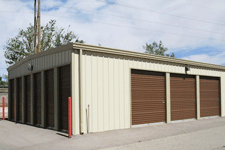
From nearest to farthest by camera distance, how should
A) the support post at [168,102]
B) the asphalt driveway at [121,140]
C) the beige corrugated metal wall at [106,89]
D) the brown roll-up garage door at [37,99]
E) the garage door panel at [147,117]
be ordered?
the asphalt driveway at [121,140] → the beige corrugated metal wall at [106,89] → the garage door panel at [147,117] → the brown roll-up garage door at [37,99] → the support post at [168,102]

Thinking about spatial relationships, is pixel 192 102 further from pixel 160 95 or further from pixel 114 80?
pixel 114 80

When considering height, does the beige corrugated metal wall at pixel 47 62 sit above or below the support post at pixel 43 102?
above

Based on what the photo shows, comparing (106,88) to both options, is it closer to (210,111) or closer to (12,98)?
(210,111)

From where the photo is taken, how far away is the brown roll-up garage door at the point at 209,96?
15680 millimetres

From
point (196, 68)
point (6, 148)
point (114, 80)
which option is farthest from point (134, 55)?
point (6, 148)

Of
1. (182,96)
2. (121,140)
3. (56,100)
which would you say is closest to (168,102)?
(182,96)

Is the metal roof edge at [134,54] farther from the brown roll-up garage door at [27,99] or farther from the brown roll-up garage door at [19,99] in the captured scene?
the brown roll-up garage door at [19,99]

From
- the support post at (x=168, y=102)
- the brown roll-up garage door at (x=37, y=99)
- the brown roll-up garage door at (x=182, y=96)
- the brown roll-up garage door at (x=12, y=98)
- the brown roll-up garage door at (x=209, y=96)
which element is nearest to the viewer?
the brown roll-up garage door at (x=37, y=99)

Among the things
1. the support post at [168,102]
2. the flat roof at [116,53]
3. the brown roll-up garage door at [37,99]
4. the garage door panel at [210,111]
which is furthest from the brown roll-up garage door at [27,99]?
the garage door panel at [210,111]

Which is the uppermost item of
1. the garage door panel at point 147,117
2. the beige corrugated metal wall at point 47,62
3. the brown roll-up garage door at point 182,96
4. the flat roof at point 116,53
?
the flat roof at point 116,53

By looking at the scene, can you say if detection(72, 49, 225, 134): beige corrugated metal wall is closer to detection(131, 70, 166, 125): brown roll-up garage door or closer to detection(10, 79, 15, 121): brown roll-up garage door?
detection(131, 70, 166, 125): brown roll-up garage door

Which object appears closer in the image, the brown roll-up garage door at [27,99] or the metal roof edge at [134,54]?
the metal roof edge at [134,54]

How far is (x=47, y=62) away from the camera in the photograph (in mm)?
11680

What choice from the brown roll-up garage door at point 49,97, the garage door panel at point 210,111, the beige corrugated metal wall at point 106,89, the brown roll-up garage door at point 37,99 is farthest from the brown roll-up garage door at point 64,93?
the garage door panel at point 210,111
